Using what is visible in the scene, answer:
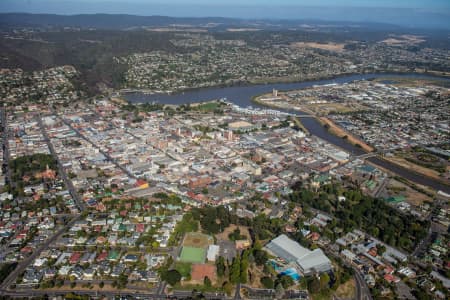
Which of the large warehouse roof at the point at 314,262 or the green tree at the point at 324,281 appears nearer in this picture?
the green tree at the point at 324,281

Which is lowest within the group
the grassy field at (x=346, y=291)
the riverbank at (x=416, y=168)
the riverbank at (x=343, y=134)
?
the riverbank at (x=416, y=168)

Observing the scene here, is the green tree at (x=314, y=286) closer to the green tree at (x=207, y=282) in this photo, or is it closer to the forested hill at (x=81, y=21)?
the green tree at (x=207, y=282)

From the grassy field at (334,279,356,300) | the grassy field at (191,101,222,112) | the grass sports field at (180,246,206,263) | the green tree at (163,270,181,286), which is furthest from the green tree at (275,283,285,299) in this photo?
the grassy field at (191,101,222,112)

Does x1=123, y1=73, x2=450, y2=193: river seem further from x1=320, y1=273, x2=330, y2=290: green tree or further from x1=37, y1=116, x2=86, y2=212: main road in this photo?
x1=37, y1=116, x2=86, y2=212: main road

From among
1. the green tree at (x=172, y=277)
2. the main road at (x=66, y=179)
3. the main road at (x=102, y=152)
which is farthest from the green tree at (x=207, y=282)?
the main road at (x=102, y=152)

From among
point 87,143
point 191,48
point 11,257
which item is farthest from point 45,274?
point 191,48

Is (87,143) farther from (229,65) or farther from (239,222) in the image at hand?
(229,65)
